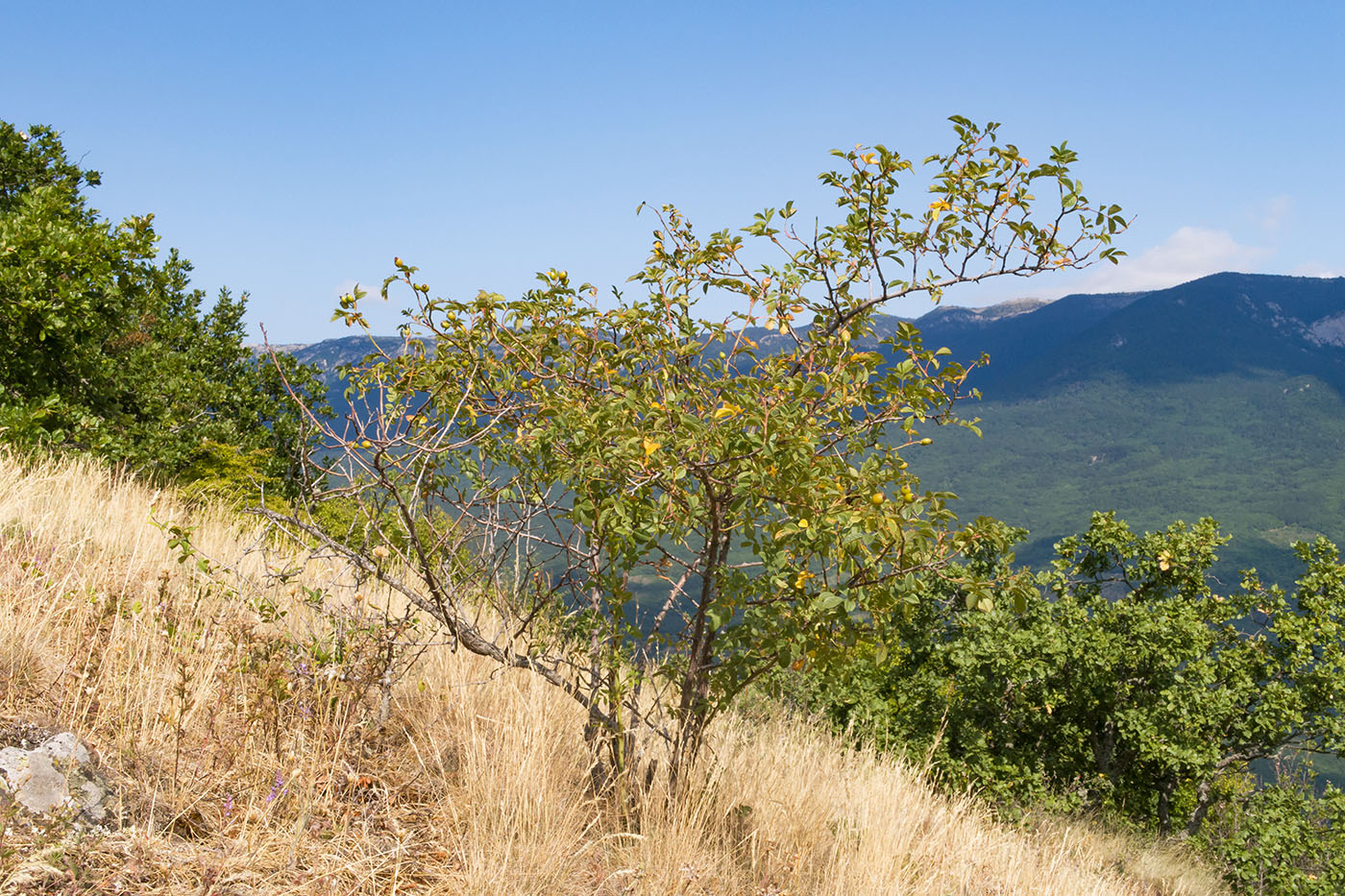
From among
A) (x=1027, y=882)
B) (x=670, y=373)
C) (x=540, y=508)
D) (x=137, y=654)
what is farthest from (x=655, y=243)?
(x=1027, y=882)

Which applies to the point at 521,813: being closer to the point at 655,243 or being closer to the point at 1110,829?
the point at 655,243

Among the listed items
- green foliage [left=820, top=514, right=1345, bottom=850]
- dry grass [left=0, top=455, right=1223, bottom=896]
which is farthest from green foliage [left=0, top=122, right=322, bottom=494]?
green foliage [left=820, top=514, right=1345, bottom=850]

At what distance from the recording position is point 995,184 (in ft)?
11.1

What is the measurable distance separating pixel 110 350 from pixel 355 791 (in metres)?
11.2

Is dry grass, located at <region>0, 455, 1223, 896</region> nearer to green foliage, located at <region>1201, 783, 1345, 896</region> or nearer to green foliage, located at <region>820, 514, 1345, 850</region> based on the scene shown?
green foliage, located at <region>820, 514, 1345, 850</region>

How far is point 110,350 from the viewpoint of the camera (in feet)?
38.4

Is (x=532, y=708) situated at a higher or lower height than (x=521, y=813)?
higher

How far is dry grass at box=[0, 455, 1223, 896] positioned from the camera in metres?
2.63

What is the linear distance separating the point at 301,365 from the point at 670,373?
10.8 metres

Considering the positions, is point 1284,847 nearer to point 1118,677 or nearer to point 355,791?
point 1118,677

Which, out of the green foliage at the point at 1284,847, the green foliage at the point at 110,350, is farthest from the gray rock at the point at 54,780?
the green foliage at the point at 1284,847

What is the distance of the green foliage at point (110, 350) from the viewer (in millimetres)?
8219

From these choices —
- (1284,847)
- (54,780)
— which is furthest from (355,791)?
(1284,847)

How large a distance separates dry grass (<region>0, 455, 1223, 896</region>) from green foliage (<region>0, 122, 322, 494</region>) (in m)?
2.57
